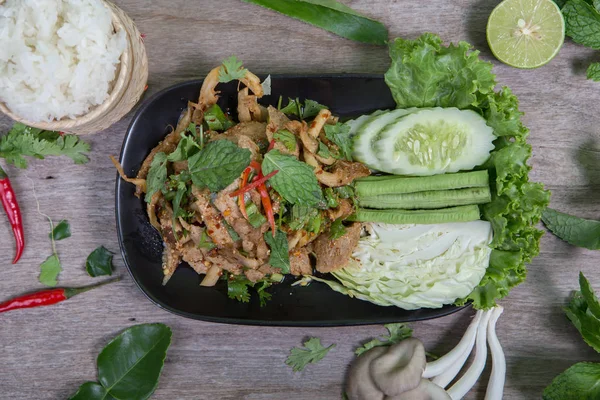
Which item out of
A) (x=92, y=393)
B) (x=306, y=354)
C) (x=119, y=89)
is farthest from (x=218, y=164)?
(x=92, y=393)

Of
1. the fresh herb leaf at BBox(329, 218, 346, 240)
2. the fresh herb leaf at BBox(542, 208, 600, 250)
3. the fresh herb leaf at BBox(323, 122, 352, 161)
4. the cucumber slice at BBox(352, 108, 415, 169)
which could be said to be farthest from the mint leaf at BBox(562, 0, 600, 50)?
the fresh herb leaf at BBox(329, 218, 346, 240)

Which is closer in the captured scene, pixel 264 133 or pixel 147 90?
pixel 264 133

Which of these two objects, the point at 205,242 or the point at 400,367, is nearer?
the point at 205,242

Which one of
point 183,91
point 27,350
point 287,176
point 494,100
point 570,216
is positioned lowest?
point 27,350

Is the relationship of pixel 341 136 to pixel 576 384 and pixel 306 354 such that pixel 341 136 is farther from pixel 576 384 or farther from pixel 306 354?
pixel 576 384

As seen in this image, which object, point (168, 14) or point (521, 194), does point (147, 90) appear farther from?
point (521, 194)

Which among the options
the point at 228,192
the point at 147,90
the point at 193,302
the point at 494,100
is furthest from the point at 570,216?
the point at 147,90

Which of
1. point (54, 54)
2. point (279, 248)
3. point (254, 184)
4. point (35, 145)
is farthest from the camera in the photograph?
point (35, 145)
